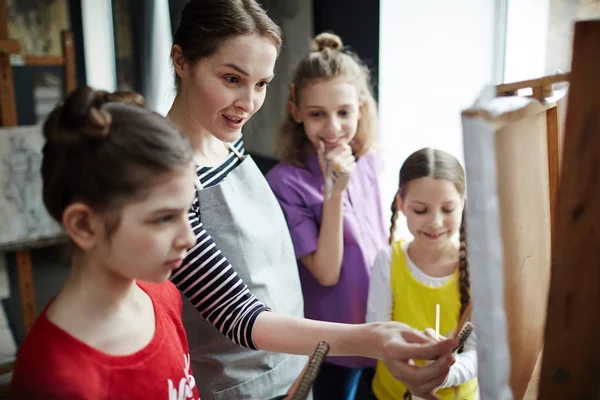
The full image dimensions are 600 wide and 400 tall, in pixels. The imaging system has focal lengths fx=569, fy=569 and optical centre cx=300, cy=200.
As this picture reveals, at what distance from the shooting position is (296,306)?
109cm

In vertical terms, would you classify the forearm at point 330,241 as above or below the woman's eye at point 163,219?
below

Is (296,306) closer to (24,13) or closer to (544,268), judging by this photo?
(544,268)

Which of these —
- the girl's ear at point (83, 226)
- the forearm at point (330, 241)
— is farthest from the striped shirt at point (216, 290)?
the forearm at point (330, 241)

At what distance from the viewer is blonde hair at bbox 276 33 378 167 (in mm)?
1380

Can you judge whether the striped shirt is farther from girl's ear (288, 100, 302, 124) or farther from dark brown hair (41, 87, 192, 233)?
girl's ear (288, 100, 302, 124)

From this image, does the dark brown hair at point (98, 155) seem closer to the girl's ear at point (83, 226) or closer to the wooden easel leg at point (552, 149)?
the girl's ear at point (83, 226)

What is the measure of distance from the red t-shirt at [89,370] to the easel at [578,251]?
41 cm

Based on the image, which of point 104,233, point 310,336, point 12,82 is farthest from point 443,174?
point 12,82

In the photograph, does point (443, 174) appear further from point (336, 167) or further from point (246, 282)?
point (246, 282)

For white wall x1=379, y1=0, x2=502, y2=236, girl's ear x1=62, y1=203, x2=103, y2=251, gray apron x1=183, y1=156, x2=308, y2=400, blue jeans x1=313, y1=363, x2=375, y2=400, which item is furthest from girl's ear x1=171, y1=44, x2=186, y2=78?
white wall x1=379, y1=0, x2=502, y2=236

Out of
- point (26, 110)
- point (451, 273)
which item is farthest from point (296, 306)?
point (26, 110)

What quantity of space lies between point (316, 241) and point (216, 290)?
0.52 meters

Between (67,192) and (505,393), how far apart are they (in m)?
0.50

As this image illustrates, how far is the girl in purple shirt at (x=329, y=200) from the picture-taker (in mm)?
1309
